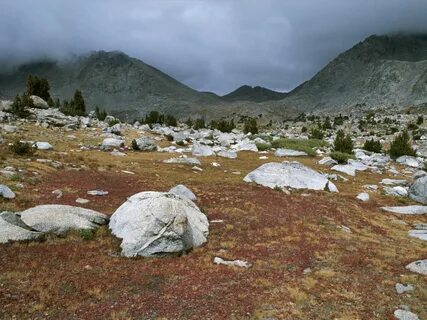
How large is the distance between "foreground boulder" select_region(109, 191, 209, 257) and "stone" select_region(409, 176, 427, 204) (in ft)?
59.1

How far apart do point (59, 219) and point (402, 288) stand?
44.5 ft

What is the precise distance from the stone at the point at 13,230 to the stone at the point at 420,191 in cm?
2472

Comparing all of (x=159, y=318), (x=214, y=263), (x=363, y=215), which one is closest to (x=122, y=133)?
(x=363, y=215)

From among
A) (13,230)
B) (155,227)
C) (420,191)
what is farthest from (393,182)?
(13,230)

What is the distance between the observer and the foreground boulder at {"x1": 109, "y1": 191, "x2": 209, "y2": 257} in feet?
51.1

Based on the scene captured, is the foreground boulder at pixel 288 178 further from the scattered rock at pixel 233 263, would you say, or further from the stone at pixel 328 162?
the scattered rock at pixel 233 263

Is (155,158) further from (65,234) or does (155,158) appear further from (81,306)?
(81,306)

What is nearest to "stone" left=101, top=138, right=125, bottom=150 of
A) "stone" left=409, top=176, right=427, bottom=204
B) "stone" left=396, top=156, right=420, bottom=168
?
"stone" left=409, top=176, right=427, bottom=204

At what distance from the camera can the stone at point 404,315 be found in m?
11.7

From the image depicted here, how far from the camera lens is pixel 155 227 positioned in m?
15.9

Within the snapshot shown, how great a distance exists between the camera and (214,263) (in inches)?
602

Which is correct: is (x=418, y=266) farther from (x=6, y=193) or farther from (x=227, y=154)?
(x=227, y=154)

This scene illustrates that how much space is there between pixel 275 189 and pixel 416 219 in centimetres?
894

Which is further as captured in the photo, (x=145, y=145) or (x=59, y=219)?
(x=145, y=145)
